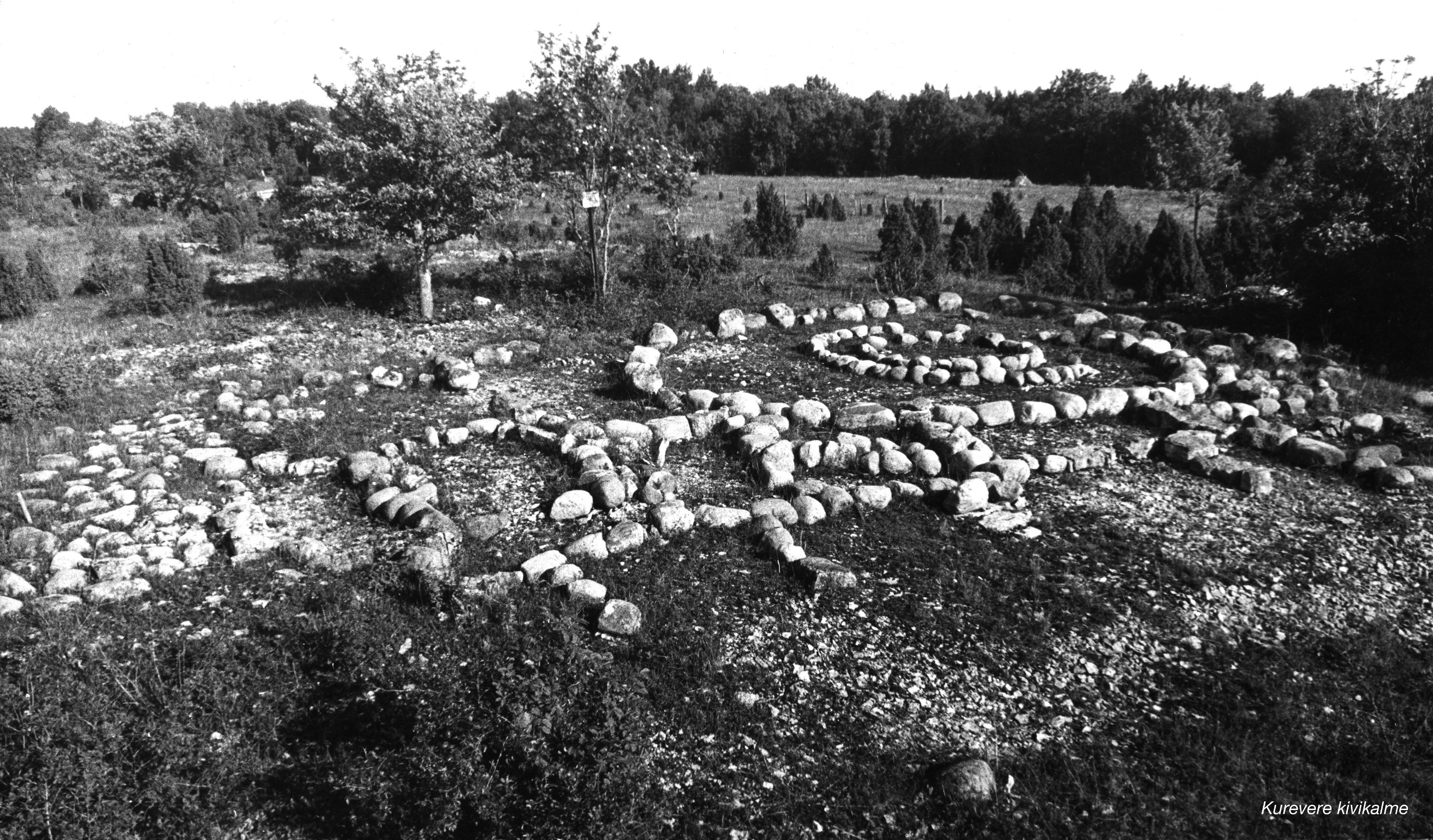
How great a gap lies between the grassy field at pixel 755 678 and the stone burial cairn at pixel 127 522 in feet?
0.60

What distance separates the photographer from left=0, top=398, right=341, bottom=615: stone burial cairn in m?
5.94

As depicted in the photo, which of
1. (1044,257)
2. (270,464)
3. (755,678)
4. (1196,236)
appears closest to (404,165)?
(270,464)

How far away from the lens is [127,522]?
681 cm

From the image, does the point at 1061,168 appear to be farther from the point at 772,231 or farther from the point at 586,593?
the point at 586,593

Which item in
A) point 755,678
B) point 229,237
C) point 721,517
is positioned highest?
point 229,237

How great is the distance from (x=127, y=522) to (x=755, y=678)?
5.39 m

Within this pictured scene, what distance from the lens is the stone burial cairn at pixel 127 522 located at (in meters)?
5.94

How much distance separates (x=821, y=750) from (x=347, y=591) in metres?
3.50

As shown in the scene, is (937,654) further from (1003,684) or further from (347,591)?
(347,591)

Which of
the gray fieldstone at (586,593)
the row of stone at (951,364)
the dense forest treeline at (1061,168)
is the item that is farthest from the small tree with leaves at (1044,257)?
the gray fieldstone at (586,593)

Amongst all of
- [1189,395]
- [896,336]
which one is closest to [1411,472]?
[1189,395]

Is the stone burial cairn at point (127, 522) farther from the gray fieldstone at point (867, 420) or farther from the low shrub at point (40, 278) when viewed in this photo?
the low shrub at point (40, 278)

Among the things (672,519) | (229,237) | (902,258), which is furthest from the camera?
(229,237)

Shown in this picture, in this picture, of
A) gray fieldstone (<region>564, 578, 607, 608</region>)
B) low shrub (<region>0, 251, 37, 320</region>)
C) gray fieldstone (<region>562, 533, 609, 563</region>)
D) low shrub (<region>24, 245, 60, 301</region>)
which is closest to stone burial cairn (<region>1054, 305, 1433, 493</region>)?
gray fieldstone (<region>562, 533, 609, 563</region>)
